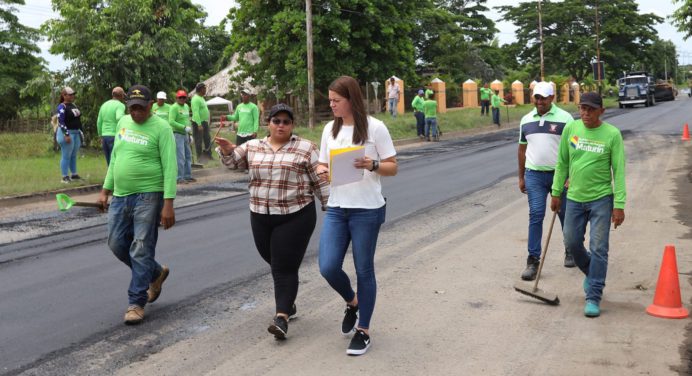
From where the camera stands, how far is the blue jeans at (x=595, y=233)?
604 centimetres

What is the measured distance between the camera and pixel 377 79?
130 feet

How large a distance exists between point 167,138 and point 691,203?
847cm

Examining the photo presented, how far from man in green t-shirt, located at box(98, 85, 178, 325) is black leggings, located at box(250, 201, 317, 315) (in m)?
0.99

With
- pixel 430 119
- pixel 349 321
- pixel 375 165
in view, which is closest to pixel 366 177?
pixel 375 165

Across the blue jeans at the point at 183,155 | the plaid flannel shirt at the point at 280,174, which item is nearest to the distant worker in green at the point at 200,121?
the blue jeans at the point at 183,155

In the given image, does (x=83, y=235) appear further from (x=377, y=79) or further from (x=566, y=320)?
(x=377, y=79)

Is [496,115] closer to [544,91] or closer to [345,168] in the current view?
[544,91]

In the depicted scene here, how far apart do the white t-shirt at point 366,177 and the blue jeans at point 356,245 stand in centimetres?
5

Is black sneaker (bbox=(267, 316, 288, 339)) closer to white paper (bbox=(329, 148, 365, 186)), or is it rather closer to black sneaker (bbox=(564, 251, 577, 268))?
white paper (bbox=(329, 148, 365, 186))

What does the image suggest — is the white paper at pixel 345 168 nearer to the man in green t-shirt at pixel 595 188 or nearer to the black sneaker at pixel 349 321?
the black sneaker at pixel 349 321

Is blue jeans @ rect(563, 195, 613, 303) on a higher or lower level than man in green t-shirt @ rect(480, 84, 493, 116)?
lower

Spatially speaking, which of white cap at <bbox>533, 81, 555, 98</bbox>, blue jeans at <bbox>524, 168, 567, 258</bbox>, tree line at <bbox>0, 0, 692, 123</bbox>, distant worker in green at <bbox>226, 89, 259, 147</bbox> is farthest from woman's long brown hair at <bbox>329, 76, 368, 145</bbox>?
tree line at <bbox>0, 0, 692, 123</bbox>

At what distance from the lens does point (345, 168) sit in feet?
16.3

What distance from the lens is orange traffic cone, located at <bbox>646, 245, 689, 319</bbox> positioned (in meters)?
5.93
